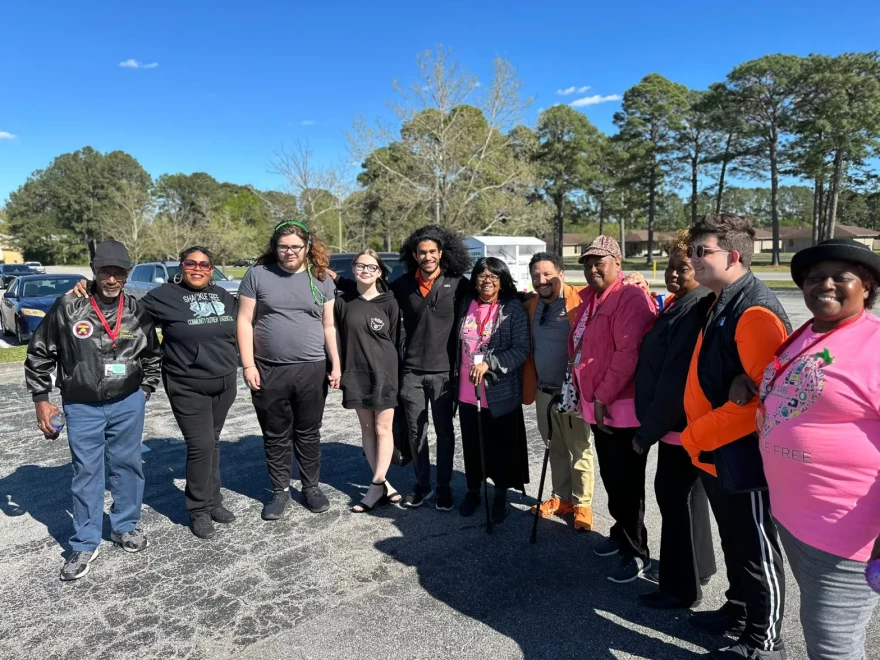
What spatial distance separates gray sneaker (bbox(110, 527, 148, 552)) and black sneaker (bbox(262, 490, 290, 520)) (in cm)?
77

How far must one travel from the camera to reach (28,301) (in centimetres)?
1207

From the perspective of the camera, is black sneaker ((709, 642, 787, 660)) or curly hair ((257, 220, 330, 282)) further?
curly hair ((257, 220, 330, 282))

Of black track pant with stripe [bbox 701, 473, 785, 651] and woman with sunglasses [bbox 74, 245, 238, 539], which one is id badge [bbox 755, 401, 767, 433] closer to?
black track pant with stripe [bbox 701, 473, 785, 651]

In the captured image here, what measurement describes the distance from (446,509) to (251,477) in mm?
1821

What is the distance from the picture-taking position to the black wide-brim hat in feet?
5.64

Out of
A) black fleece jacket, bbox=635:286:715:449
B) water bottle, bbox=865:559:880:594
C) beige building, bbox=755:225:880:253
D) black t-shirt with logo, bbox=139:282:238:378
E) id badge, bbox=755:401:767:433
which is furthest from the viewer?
beige building, bbox=755:225:880:253

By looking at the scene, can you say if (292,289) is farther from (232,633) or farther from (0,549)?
(0,549)

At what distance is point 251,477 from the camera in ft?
15.7

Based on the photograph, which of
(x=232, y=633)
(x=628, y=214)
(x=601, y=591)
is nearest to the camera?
(x=232, y=633)

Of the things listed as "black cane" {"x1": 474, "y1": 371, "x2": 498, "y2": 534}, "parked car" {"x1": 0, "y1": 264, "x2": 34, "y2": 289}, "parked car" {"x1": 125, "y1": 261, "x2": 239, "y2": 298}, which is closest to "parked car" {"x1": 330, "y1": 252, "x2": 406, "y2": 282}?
"parked car" {"x1": 125, "y1": 261, "x2": 239, "y2": 298}

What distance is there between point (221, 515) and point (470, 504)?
1774 millimetres

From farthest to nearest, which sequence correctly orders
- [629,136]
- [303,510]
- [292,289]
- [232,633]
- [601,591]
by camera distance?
[629,136]
[303,510]
[292,289]
[601,591]
[232,633]

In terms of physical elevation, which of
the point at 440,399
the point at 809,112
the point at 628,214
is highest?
the point at 809,112

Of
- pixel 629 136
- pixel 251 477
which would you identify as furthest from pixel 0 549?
pixel 629 136
